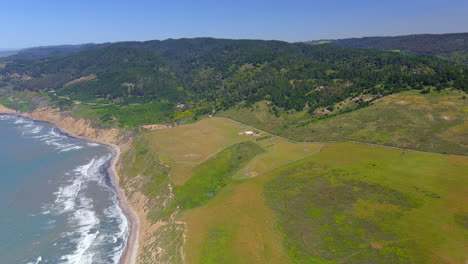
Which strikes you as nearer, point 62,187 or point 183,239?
point 183,239

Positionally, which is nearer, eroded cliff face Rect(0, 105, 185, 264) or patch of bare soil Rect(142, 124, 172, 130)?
eroded cliff face Rect(0, 105, 185, 264)

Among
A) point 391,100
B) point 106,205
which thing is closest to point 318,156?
point 391,100

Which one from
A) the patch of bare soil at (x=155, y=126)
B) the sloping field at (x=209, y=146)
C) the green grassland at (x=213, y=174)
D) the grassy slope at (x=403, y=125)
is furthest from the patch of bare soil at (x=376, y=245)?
the patch of bare soil at (x=155, y=126)

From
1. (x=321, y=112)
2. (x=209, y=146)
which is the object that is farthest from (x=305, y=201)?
(x=321, y=112)

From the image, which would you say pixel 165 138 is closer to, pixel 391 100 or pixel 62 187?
pixel 62 187

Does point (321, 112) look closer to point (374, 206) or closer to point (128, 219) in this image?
point (374, 206)

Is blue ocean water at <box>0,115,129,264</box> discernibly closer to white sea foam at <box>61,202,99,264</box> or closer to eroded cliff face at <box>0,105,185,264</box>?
white sea foam at <box>61,202,99,264</box>

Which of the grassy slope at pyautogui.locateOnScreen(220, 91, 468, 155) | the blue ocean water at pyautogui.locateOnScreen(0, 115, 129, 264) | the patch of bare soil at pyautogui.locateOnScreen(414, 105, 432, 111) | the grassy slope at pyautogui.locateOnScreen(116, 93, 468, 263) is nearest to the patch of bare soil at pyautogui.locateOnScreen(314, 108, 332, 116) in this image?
the grassy slope at pyautogui.locateOnScreen(220, 91, 468, 155)
